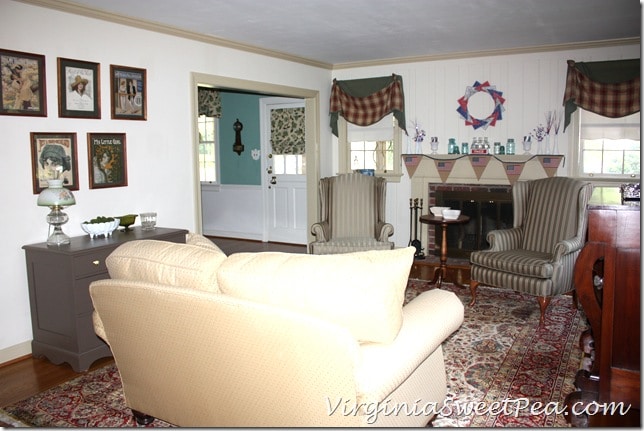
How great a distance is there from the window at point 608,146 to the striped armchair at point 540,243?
1212mm

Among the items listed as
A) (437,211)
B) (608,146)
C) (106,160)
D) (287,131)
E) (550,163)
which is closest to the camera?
(106,160)

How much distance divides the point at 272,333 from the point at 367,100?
17.4 ft

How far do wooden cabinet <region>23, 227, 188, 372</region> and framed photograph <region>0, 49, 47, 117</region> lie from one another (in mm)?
944

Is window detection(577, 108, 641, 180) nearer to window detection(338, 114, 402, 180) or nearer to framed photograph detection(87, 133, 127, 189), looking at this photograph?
window detection(338, 114, 402, 180)

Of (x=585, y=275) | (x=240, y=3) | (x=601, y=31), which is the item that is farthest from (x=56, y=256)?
(x=601, y=31)

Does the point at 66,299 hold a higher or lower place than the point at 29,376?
higher

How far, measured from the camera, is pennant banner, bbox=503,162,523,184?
240 inches

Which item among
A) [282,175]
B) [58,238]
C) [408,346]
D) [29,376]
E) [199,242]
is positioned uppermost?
[282,175]

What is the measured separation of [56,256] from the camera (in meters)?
3.60

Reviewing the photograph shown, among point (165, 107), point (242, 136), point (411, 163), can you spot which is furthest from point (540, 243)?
point (242, 136)

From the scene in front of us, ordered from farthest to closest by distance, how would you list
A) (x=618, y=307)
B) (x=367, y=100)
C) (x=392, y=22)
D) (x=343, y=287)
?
(x=367, y=100) → (x=392, y=22) → (x=618, y=307) → (x=343, y=287)

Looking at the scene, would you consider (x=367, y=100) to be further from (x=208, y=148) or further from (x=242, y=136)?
(x=208, y=148)

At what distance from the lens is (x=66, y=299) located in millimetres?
3574

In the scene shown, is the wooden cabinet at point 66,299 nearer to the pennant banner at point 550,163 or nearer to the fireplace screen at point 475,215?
the fireplace screen at point 475,215
